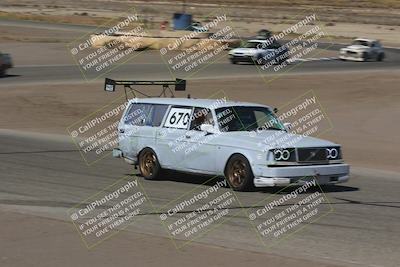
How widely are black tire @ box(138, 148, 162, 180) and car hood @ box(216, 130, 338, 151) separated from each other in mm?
1738

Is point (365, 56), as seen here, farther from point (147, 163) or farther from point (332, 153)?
point (332, 153)

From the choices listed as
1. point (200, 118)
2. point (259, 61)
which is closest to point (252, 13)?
point (259, 61)

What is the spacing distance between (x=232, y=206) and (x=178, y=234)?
8.39ft

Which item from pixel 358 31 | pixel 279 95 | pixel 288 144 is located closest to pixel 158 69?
pixel 279 95

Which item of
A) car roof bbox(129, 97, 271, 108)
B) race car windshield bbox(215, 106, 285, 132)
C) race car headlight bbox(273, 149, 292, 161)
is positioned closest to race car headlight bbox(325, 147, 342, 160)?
race car headlight bbox(273, 149, 292, 161)

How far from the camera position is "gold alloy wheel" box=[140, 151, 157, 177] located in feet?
52.9

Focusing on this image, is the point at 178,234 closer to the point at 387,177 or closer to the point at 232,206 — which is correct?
the point at 232,206

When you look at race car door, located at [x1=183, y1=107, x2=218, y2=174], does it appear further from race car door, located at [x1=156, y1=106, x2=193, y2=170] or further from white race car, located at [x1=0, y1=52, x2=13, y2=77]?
white race car, located at [x1=0, y1=52, x2=13, y2=77]

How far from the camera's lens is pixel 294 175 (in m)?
14.2

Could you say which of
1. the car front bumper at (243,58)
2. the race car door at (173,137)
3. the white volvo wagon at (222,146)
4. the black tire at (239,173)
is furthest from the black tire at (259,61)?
the black tire at (239,173)

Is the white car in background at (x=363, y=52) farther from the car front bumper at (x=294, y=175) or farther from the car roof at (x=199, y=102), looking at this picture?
the car front bumper at (x=294, y=175)

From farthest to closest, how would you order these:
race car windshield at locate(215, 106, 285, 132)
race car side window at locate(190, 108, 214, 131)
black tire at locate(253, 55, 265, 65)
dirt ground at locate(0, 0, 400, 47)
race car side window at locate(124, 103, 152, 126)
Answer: dirt ground at locate(0, 0, 400, 47) → black tire at locate(253, 55, 265, 65) → race car side window at locate(124, 103, 152, 126) → race car side window at locate(190, 108, 214, 131) → race car windshield at locate(215, 106, 285, 132)

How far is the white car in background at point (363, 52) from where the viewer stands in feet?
177

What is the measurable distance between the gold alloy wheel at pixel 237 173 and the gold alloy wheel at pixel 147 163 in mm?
1950
